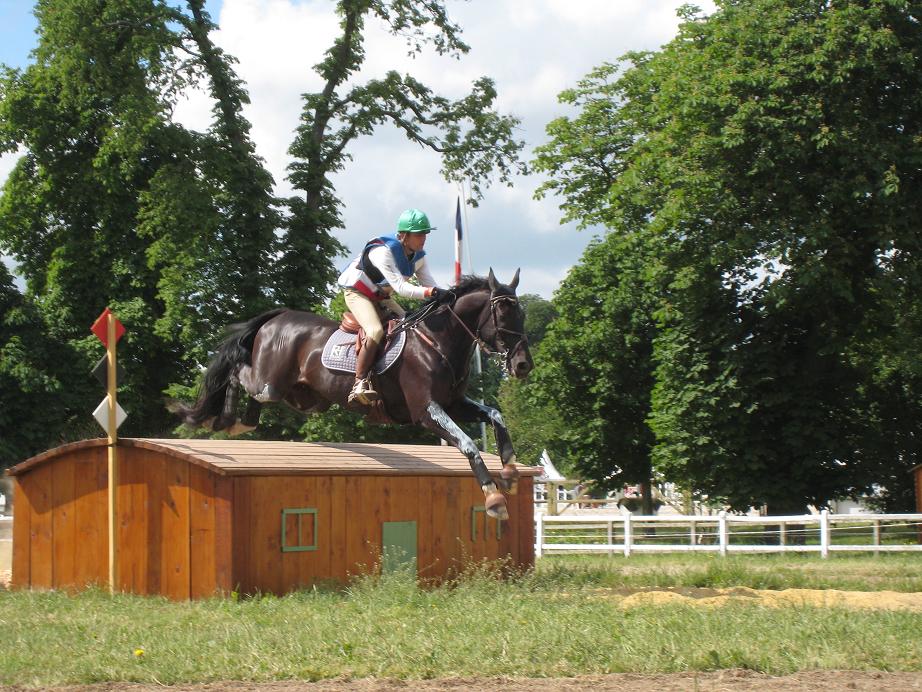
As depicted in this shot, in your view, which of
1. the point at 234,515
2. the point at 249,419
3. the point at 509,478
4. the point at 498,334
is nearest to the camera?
the point at 498,334

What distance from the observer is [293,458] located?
12.7 meters

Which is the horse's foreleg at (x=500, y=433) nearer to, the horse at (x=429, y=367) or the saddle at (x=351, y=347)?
the horse at (x=429, y=367)

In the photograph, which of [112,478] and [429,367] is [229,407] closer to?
[112,478]

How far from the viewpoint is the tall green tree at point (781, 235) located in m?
24.2

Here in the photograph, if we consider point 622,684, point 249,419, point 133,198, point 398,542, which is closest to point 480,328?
point 249,419

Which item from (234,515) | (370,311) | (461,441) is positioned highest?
(370,311)

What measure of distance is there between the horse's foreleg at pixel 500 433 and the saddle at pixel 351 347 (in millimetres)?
793

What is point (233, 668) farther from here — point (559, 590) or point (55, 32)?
point (55, 32)

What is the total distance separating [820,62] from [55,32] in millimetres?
17899

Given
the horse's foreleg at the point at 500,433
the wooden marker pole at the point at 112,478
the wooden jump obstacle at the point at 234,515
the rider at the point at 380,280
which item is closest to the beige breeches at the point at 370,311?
the rider at the point at 380,280

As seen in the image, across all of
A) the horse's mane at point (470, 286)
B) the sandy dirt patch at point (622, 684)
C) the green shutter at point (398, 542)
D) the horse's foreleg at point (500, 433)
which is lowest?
the sandy dirt patch at point (622, 684)

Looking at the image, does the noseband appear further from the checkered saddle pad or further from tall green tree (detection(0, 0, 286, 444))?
tall green tree (detection(0, 0, 286, 444))

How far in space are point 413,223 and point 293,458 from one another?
11.0 feet

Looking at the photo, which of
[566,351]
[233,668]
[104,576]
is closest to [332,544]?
[104,576]
